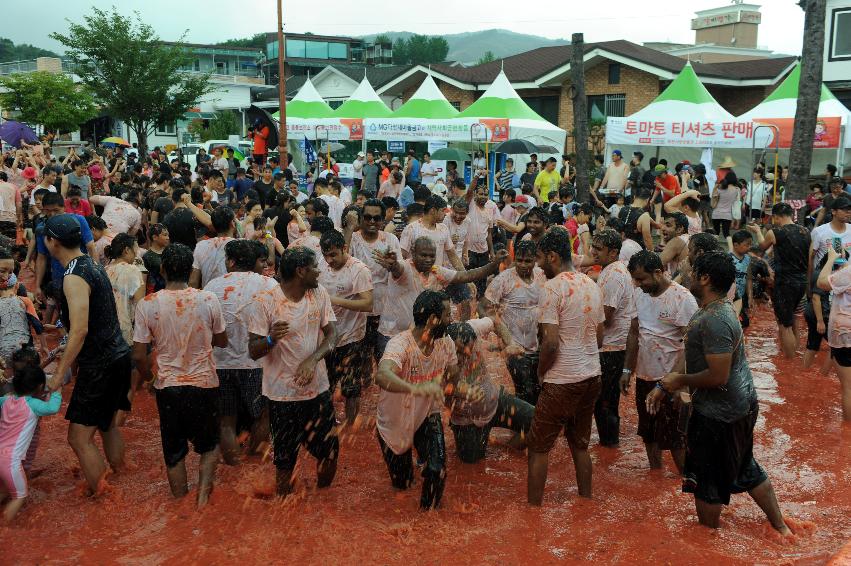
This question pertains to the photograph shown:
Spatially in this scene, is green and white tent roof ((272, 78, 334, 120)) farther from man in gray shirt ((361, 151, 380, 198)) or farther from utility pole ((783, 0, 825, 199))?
utility pole ((783, 0, 825, 199))

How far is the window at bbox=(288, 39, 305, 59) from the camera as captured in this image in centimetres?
6596

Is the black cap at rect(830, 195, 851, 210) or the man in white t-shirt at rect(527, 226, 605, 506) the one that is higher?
the black cap at rect(830, 195, 851, 210)

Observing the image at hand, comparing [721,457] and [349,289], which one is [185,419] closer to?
[349,289]

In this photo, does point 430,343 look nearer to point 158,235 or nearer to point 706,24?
point 158,235

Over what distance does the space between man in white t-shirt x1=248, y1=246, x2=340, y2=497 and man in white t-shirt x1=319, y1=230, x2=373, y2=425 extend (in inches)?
35.9

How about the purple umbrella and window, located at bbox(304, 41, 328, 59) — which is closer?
the purple umbrella

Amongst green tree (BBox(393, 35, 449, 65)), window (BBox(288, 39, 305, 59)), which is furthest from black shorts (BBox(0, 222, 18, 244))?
green tree (BBox(393, 35, 449, 65))

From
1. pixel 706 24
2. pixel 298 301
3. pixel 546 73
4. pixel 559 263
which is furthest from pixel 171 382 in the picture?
pixel 706 24

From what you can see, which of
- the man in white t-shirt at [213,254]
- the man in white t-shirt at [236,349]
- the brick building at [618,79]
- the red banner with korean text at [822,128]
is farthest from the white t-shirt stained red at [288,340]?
the brick building at [618,79]

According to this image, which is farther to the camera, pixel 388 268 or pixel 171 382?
pixel 388 268

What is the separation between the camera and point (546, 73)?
30.2m

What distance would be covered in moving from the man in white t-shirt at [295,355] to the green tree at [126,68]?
29104 mm

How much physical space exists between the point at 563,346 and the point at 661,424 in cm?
139

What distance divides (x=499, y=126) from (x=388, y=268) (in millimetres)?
15384
